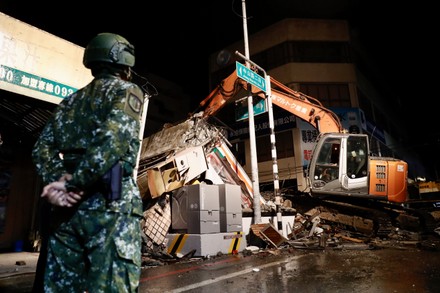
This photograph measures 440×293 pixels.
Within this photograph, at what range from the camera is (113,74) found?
7.16 feet

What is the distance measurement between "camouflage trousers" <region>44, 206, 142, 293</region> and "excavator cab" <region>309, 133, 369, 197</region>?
9622 millimetres

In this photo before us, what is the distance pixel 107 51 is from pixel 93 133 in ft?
2.10

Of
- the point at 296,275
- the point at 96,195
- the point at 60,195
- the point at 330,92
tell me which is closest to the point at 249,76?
the point at 296,275

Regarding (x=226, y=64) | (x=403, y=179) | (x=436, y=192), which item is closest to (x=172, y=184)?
(x=403, y=179)

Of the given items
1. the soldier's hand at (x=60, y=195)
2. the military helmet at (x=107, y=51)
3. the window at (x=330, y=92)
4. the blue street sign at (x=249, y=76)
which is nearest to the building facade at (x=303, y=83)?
the window at (x=330, y=92)

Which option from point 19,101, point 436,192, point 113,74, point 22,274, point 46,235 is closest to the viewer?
point 46,235

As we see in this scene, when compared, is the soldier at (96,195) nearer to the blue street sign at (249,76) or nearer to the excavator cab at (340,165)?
the blue street sign at (249,76)

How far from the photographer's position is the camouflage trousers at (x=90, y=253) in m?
1.71

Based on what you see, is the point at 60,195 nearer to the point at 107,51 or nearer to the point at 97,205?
the point at 97,205

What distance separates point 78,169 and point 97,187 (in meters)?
0.17

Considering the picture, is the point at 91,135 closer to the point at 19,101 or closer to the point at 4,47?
the point at 4,47

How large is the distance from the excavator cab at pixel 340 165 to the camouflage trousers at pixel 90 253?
9.62 meters

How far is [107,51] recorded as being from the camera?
2.12m

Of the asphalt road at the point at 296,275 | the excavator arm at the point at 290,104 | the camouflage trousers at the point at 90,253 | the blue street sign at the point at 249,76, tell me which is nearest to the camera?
the camouflage trousers at the point at 90,253
